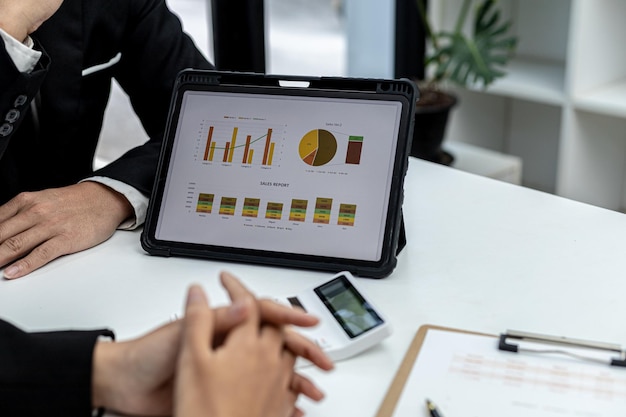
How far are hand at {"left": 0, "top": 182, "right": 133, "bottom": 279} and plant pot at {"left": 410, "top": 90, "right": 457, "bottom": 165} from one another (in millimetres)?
1207

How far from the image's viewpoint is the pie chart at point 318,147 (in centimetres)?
102

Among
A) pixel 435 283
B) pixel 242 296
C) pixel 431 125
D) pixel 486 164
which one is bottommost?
pixel 486 164

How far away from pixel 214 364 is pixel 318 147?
46cm

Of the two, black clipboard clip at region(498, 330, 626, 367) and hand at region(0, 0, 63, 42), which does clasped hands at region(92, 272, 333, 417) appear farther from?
hand at region(0, 0, 63, 42)

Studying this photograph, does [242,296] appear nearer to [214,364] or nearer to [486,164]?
[214,364]

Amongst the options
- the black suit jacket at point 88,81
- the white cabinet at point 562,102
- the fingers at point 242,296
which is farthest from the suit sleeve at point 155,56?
the white cabinet at point 562,102

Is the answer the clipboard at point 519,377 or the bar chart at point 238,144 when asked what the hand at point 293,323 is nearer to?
the clipboard at point 519,377

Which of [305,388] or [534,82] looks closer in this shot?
[305,388]

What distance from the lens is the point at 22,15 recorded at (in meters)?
1.02

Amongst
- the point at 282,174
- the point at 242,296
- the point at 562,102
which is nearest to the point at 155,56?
the point at 282,174

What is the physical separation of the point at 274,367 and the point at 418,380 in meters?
0.16

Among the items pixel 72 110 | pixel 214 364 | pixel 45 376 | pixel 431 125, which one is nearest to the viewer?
pixel 214 364

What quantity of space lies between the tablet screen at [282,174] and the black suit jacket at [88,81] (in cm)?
16

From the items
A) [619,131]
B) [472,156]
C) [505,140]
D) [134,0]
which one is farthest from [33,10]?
[505,140]
